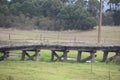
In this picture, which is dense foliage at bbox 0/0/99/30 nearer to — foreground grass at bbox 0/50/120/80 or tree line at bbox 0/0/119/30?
tree line at bbox 0/0/119/30

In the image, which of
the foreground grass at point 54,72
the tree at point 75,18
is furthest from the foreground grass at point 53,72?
the tree at point 75,18

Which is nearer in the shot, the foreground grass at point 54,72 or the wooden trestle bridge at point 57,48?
the foreground grass at point 54,72

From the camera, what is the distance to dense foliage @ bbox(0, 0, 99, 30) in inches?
2835

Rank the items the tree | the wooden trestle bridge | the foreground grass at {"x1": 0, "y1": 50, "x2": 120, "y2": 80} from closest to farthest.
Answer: the foreground grass at {"x1": 0, "y1": 50, "x2": 120, "y2": 80}
the wooden trestle bridge
the tree

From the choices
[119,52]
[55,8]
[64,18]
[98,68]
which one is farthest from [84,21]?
[98,68]

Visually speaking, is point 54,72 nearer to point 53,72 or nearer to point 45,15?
point 53,72

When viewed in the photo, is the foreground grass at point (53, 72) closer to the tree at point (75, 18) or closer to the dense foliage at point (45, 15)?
the dense foliage at point (45, 15)

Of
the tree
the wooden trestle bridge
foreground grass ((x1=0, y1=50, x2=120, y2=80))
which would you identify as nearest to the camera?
foreground grass ((x1=0, y1=50, x2=120, y2=80))

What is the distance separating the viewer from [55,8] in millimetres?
79250

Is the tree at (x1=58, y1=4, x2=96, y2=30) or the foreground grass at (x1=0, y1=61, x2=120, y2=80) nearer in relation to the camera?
the foreground grass at (x1=0, y1=61, x2=120, y2=80)

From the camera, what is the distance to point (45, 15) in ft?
268

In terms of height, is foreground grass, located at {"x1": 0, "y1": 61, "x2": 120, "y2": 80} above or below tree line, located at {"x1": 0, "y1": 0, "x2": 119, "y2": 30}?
below

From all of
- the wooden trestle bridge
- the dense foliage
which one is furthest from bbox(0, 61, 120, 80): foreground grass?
the dense foliage

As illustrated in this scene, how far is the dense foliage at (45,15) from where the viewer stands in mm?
72000
